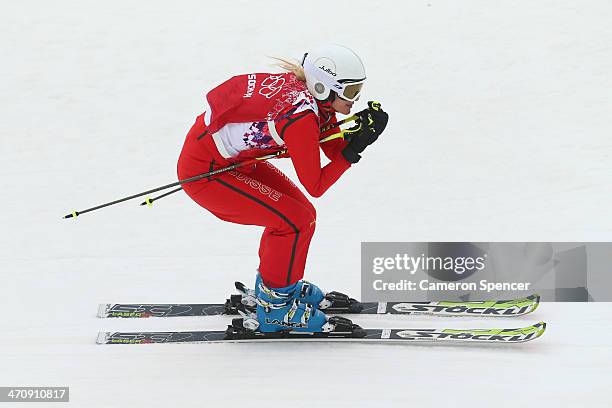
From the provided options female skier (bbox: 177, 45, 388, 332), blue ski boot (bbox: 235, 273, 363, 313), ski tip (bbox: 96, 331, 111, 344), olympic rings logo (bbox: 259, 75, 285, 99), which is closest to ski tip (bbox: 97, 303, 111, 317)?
ski tip (bbox: 96, 331, 111, 344)

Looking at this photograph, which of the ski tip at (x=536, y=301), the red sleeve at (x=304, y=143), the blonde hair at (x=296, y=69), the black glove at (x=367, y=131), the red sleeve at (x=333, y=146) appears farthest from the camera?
the ski tip at (x=536, y=301)

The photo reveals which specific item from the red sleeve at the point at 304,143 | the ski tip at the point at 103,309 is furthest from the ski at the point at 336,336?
the red sleeve at the point at 304,143

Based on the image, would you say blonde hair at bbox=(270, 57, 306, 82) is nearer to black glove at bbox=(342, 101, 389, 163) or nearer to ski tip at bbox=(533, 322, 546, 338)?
black glove at bbox=(342, 101, 389, 163)

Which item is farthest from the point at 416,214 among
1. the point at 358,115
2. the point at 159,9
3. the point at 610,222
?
the point at 159,9

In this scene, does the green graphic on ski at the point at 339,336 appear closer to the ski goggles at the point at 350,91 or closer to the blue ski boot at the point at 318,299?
the blue ski boot at the point at 318,299

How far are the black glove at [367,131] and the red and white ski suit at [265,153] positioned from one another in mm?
64

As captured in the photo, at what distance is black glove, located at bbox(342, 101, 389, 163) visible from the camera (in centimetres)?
579

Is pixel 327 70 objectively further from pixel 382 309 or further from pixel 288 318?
pixel 382 309

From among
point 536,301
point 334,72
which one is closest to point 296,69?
point 334,72

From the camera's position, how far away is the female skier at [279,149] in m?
5.74

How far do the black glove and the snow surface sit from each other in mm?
1093

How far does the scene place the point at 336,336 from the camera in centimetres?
622

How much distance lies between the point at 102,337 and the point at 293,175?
2.48 metres

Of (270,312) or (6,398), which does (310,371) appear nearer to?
(270,312)
